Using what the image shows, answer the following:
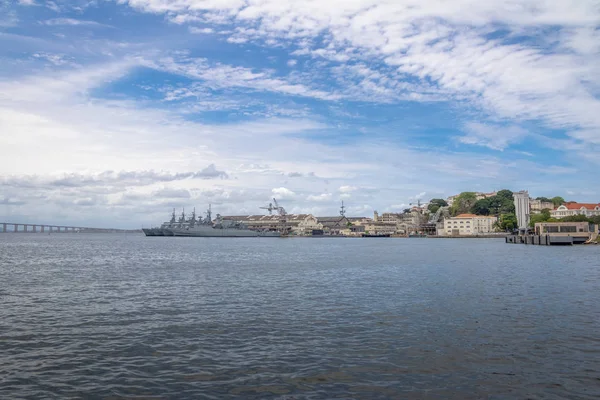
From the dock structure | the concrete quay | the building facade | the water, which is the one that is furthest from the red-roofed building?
the water

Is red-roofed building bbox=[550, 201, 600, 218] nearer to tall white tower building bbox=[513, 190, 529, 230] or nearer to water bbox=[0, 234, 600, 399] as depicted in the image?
tall white tower building bbox=[513, 190, 529, 230]

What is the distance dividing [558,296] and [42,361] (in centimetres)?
2536

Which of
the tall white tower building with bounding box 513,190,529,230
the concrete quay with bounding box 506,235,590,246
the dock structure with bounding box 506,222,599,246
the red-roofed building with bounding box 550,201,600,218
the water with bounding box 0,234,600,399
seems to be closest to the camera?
the water with bounding box 0,234,600,399

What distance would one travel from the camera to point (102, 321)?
765 inches

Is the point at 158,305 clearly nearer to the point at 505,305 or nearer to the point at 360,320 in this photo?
the point at 360,320

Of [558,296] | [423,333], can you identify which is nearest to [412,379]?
[423,333]

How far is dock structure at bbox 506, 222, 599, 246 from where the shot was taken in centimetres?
10225

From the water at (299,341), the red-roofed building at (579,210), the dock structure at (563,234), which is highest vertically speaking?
the red-roofed building at (579,210)

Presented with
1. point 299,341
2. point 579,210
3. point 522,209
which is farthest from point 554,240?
point 299,341

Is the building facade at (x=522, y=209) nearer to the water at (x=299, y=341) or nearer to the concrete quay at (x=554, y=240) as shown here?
the concrete quay at (x=554, y=240)

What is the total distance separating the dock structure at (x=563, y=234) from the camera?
10225cm

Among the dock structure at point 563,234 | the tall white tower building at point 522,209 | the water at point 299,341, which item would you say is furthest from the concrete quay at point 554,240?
the water at point 299,341

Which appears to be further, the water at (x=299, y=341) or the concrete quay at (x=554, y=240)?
the concrete quay at (x=554, y=240)

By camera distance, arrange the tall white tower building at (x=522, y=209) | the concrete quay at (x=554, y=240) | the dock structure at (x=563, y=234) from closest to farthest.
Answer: the concrete quay at (x=554, y=240)
the dock structure at (x=563, y=234)
the tall white tower building at (x=522, y=209)
